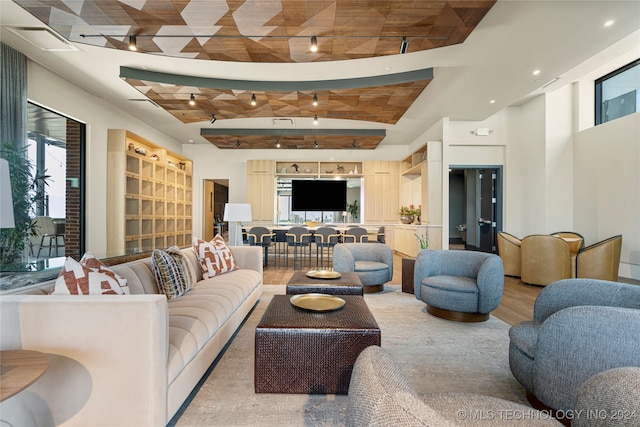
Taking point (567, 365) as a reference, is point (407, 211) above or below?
above

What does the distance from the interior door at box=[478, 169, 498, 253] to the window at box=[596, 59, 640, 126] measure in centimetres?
199

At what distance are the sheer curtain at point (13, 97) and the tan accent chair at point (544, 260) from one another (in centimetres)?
730

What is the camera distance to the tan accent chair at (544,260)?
4492 mm

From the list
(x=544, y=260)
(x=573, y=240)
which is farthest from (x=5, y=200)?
(x=573, y=240)

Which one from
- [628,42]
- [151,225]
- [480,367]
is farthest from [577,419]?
[151,225]

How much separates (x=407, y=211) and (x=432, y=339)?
5.30 meters

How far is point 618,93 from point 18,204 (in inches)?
360

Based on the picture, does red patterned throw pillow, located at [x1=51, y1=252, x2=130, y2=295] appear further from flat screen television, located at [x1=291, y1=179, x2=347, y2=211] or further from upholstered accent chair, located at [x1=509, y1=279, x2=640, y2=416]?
flat screen television, located at [x1=291, y1=179, x2=347, y2=211]

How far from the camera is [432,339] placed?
2.65m

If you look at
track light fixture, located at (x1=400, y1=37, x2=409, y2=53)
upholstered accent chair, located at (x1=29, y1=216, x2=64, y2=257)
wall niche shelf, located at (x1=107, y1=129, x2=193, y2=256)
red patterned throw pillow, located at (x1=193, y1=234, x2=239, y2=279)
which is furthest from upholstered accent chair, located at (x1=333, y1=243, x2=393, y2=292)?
upholstered accent chair, located at (x1=29, y1=216, x2=64, y2=257)

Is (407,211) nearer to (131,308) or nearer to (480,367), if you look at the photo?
(480,367)

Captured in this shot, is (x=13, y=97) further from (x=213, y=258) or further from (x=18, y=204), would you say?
(x=213, y=258)

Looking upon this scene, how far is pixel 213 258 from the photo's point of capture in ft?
11.0

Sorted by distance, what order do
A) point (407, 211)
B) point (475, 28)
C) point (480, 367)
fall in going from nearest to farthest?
point (480, 367) → point (475, 28) → point (407, 211)
